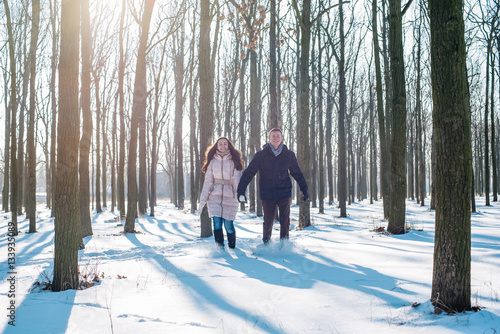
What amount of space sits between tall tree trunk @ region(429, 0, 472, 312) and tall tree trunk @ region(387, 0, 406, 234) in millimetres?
4283

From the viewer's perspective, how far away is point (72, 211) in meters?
3.24

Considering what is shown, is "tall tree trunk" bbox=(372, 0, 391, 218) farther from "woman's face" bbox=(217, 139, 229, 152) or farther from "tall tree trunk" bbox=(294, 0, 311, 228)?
"woman's face" bbox=(217, 139, 229, 152)

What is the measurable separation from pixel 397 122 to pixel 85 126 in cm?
651

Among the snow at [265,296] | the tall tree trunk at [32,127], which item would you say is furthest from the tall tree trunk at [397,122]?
the tall tree trunk at [32,127]

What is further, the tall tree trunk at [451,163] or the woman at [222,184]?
the woman at [222,184]

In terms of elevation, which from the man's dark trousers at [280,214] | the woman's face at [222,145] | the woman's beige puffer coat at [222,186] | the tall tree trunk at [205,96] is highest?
the tall tree trunk at [205,96]

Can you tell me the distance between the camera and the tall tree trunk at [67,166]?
313 centimetres

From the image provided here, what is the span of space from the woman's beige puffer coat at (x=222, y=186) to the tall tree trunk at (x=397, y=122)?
333 cm

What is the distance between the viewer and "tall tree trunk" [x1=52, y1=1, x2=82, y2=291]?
3.13m

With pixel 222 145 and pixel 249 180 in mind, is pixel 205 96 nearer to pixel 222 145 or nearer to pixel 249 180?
pixel 222 145

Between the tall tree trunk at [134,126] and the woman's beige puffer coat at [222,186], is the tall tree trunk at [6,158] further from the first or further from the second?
the woman's beige puffer coat at [222,186]

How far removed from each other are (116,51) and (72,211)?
49.6 ft

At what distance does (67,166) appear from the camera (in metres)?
3.16

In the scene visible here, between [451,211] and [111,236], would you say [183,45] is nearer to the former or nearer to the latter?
[111,236]
